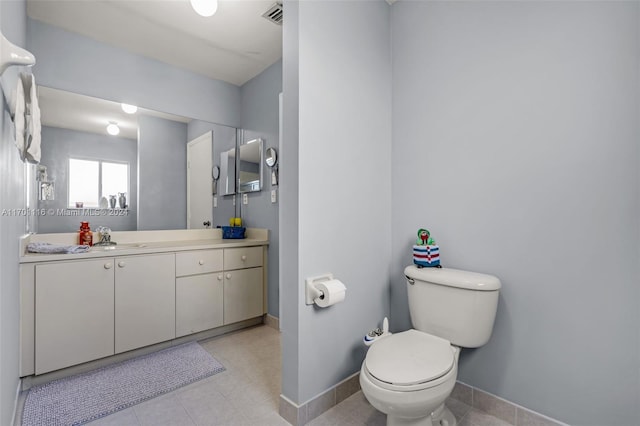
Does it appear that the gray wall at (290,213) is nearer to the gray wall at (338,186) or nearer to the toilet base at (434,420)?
the gray wall at (338,186)

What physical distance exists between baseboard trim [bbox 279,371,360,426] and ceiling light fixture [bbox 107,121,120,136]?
236cm

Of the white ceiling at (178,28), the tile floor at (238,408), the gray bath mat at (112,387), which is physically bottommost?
the tile floor at (238,408)

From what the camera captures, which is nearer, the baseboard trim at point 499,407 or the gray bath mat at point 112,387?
the baseboard trim at point 499,407

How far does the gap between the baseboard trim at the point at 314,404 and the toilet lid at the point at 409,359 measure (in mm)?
436

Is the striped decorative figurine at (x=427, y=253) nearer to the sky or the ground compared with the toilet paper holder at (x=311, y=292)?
nearer to the sky

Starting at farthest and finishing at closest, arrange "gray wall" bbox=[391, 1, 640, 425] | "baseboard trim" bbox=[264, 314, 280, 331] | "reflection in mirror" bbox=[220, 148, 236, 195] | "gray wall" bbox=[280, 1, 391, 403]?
"reflection in mirror" bbox=[220, 148, 236, 195], "baseboard trim" bbox=[264, 314, 280, 331], "gray wall" bbox=[280, 1, 391, 403], "gray wall" bbox=[391, 1, 640, 425]

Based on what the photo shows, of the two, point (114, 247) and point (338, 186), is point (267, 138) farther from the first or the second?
point (114, 247)

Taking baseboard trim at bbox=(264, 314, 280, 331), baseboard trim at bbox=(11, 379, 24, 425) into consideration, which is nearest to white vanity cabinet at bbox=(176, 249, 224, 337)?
baseboard trim at bbox=(264, 314, 280, 331)

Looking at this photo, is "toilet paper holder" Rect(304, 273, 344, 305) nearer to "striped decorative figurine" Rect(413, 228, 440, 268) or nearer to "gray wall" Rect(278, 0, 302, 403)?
"gray wall" Rect(278, 0, 302, 403)

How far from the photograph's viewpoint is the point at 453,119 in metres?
1.69

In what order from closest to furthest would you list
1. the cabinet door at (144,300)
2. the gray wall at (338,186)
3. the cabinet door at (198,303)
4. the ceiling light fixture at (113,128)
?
the gray wall at (338,186) → the cabinet door at (144,300) → the cabinet door at (198,303) → the ceiling light fixture at (113,128)

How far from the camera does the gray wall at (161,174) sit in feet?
8.35

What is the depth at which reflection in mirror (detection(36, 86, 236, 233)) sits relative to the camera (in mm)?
2119

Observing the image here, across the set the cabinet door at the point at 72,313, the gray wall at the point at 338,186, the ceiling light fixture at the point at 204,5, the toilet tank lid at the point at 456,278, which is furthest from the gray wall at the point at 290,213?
the cabinet door at the point at 72,313
